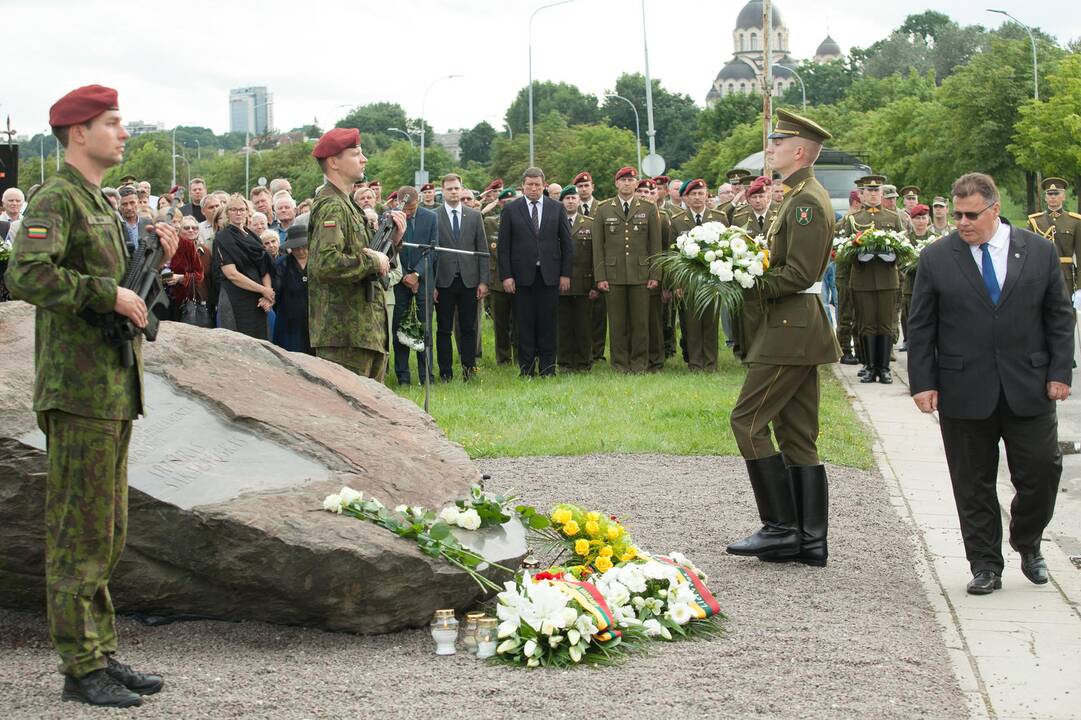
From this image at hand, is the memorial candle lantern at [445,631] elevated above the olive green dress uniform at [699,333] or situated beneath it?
situated beneath

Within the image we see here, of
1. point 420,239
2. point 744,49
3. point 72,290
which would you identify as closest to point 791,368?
point 72,290

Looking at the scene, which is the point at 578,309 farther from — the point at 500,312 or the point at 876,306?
the point at 876,306

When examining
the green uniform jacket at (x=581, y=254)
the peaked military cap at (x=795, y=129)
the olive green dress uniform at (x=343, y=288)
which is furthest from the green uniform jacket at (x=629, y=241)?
the peaked military cap at (x=795, y=129)

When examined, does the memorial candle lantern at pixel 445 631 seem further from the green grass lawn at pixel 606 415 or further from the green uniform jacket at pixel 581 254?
the green uniform jacket at pixel 581 254

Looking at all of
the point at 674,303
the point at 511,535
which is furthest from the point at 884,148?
the point at 511,535

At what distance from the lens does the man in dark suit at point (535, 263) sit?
1590 cm

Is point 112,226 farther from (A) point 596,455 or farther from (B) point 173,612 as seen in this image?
(A) point 596,455

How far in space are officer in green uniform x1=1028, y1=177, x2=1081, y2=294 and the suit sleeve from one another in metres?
10.5

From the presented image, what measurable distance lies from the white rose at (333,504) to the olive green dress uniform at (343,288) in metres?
2.72

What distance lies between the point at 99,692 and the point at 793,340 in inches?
160

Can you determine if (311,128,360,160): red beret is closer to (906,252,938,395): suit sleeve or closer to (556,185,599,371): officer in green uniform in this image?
(906,252,938,395): suit sleeve

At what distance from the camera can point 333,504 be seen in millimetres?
6074

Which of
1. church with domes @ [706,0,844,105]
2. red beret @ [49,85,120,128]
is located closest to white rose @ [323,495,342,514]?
red beret @ [49,85,120,128]

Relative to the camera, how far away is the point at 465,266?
51.3 ft
